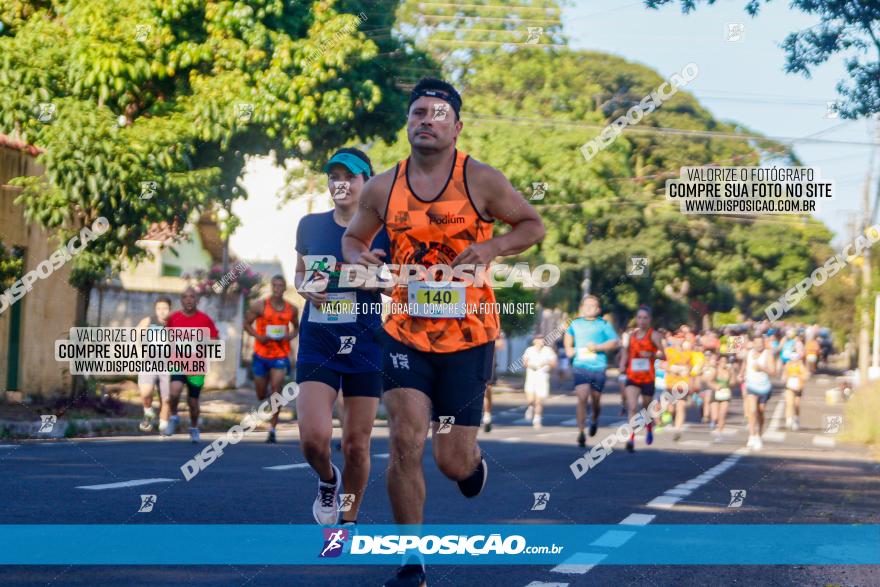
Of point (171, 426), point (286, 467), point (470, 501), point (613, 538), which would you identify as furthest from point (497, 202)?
point (171, 426)

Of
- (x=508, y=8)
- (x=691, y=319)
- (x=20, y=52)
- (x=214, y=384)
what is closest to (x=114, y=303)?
(x=214, y=384)

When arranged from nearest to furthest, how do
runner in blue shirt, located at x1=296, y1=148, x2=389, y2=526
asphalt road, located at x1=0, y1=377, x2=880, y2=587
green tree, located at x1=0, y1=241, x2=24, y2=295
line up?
asphalt road, located at x1=0, y1=377, x2=880, y2=587
runner in blue shirt, located at x1=296, y1=148, x2=389, y2=526
green tree, located at x1=0, y1=241, x2=24, y2=295

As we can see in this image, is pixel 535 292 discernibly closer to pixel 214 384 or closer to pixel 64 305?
pixel 214 384

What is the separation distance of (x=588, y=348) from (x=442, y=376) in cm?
1215

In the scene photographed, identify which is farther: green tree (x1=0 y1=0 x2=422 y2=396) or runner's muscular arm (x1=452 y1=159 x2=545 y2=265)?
green tree (x1=0 y1=0 x2=422 y2=396)

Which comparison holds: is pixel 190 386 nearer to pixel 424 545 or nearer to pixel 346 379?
pixel 346 379

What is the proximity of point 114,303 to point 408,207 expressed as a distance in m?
23.0

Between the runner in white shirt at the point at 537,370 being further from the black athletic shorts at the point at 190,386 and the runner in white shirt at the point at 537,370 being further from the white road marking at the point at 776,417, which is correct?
the black athletic shorts at the point at 190,386

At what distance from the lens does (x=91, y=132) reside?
17781mm

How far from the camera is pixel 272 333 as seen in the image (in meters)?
15.2

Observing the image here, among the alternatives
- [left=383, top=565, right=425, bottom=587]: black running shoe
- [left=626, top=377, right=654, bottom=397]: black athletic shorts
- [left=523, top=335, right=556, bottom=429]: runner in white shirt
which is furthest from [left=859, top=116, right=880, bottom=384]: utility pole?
[left=383, top=565, right=425, bottom=587]: black running shoe

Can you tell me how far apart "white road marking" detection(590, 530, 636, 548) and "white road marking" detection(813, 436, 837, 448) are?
15.1 meters

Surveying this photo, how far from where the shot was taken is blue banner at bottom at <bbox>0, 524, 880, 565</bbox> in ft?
21.5

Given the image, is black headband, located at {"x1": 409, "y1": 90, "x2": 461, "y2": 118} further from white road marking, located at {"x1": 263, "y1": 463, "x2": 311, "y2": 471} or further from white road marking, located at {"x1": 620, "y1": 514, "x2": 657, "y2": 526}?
white road marking, located at {"x1": 263, "y1": 463, "x2": 311, "y2": 471}
